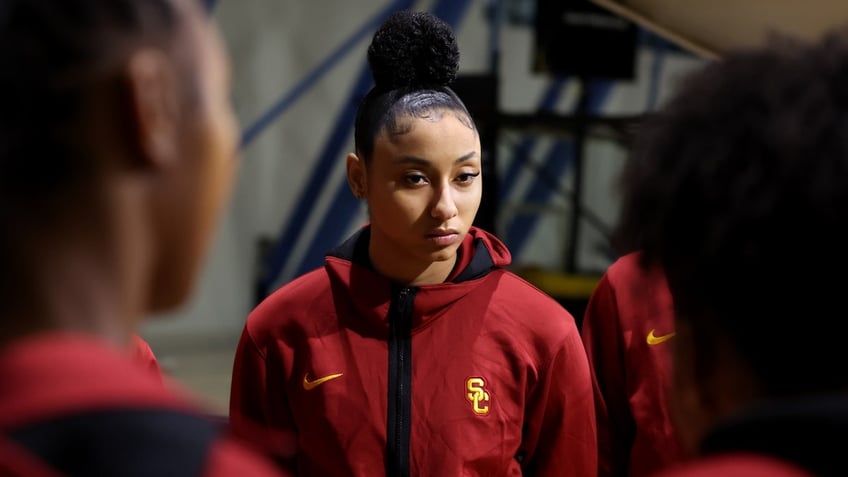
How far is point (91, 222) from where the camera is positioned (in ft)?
2.04

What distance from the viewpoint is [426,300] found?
5.16 ft

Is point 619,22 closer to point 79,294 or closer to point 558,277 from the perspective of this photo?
point 558,277

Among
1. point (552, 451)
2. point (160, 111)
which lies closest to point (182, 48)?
point (160, 111)

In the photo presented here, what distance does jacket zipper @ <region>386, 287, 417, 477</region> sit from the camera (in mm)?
1482

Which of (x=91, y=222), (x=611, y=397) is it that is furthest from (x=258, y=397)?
(x=91, y=222)

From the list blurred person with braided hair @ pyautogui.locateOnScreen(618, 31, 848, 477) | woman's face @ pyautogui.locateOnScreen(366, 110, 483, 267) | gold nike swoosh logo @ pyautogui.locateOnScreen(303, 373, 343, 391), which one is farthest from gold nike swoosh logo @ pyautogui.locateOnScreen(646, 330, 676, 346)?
blurred person with braided hair @ pyautogui.locateOnScreen(618, 31, 848, 477)

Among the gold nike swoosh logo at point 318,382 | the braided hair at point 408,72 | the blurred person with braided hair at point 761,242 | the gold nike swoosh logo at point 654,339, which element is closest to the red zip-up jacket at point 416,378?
the gold nike swoosh logo at point 318,382

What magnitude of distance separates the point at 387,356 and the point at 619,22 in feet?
10.8

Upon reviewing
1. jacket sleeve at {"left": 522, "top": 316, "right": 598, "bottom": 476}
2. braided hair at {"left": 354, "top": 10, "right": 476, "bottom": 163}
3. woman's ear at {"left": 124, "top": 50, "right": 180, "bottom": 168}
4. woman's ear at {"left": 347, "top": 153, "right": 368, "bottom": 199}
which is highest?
woman's ear at {"left": 124, "top": 50, "right": 180, "bottom": 168}

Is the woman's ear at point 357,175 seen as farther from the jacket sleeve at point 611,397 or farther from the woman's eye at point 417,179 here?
the jacket sleeve at point 611,397

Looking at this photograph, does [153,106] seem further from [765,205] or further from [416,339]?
[416,339]

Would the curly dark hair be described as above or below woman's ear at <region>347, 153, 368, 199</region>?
above

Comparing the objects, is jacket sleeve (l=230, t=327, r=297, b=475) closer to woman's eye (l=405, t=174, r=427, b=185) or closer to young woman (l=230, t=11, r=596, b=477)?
young woman (l=230, t=11, r=596, b=477)

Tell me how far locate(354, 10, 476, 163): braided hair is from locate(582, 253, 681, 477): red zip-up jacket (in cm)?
37
